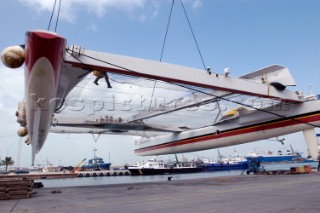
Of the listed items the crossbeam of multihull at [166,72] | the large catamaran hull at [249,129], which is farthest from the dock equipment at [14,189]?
the large catamaran hull at [249,129]

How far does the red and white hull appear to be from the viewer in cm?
861

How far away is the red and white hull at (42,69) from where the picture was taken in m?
8.61

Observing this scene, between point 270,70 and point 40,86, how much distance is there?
13.6 metres

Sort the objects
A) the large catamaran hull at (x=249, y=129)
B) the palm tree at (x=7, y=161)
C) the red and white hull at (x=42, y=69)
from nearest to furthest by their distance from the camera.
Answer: the red and white hull at (x=42, y=69) < the large catamaran hull at (x=249, y=129) < the palm tree at (x=7, y=161)

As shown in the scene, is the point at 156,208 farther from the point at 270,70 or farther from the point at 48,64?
the point at 270,70

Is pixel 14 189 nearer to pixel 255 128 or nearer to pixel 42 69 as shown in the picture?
pixel 42 69

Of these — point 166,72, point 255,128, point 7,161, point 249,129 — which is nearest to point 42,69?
point 166,72

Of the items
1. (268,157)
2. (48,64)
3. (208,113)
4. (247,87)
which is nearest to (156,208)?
(48,64)

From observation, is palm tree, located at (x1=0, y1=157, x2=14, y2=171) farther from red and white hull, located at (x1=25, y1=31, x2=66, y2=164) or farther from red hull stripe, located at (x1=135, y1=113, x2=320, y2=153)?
Answer: red and white hull, located at (x1=25, y1=31, x2=66, y2=164)

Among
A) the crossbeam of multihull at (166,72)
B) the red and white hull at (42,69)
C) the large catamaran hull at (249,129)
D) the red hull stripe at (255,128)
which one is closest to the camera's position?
the red and white hull at (42,69)

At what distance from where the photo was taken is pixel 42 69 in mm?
9375

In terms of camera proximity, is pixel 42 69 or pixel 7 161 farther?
pixel 7 161

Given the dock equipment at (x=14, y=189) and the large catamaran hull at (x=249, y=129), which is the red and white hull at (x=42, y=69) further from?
the large catamaran hull at (x=249, y=129)

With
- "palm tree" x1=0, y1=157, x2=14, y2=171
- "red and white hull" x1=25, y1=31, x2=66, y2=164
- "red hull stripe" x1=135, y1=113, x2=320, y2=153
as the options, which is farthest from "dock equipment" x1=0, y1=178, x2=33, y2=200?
"palm tree" x1=0, y1=157, x2=14, y2=171
